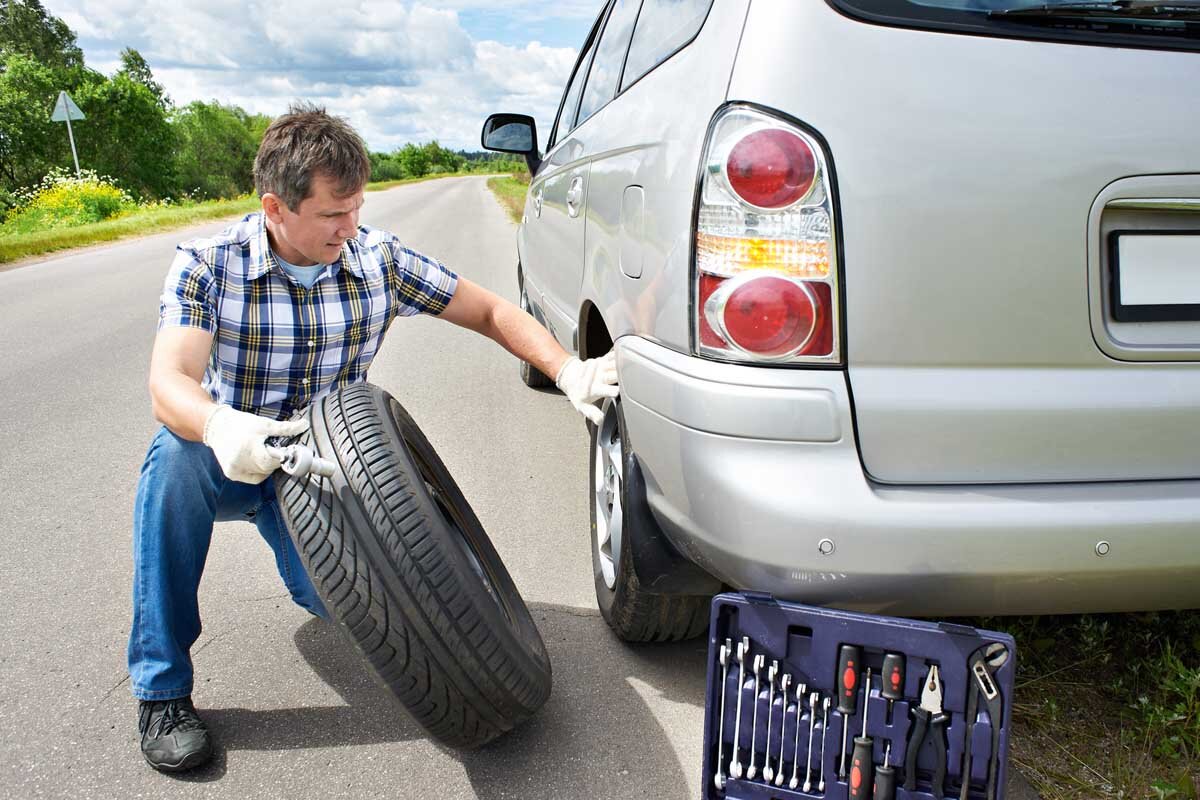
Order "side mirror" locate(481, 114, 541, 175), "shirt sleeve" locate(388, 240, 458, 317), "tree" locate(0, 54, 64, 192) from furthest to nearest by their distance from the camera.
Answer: "tree" locate(0, 54, 64, 192) → "side mirror" locate(481, 114, 541, 175) → "shirt sleeve" locate(388, 240, 458, 317)

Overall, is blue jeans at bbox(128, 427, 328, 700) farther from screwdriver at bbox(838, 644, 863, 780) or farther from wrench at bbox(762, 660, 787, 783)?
screwdriver at bbox(838, 644, 863, 780)

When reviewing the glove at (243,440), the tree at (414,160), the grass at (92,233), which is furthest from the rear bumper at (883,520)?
the tree at (414,160)

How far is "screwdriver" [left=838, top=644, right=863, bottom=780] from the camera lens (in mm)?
1611

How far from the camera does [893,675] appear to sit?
5.21ft

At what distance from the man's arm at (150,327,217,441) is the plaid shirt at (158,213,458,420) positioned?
1.6 inches

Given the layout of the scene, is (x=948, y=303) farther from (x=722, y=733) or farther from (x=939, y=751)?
(x=722, y=733)

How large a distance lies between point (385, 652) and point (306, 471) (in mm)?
414

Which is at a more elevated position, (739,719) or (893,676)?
(893,676)

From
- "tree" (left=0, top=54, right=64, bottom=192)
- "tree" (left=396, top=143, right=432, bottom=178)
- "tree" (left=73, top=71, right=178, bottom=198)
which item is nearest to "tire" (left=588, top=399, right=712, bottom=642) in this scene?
"tree" (left=0, top=54, right=64, bottom=192)

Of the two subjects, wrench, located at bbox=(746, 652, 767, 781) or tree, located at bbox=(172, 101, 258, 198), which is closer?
wrench, located at bbox=(746, 652, 767, 781)

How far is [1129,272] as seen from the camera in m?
1.55

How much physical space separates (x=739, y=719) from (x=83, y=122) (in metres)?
66.1

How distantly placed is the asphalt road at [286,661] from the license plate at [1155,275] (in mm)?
1354

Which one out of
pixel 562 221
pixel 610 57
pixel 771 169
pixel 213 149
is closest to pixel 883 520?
pixel 771 169
